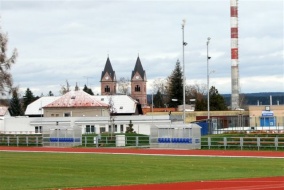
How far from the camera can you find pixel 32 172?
102ft

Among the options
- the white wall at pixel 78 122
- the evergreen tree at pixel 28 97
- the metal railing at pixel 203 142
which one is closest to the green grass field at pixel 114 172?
the metal railing at pixel 203 142

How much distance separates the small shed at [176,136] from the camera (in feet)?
184

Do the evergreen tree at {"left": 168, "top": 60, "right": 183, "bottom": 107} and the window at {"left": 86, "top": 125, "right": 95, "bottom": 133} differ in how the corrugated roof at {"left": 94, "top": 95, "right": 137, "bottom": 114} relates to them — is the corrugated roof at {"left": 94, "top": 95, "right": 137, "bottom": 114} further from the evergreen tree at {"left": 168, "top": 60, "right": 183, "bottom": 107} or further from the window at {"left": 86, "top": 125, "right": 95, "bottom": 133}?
the evergreen tree at {"left": 168, "top": 60, "right": 183, "bottom": 107}

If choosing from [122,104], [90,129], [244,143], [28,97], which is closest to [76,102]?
[122,104]

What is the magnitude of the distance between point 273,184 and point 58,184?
7.21 meters

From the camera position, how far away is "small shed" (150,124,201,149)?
5622 centimetres

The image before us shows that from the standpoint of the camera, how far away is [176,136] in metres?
57.8

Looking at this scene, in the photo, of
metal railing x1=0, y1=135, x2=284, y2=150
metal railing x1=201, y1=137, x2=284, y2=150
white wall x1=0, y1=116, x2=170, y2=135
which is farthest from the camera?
white wall x1=0, y1=116, x2=170, y2=135

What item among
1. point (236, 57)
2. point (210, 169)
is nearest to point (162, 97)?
point (236, 57)

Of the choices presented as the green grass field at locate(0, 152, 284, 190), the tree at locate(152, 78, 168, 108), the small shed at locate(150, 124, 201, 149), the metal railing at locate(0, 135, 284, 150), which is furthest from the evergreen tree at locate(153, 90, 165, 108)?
the green grass field at locate(0, 152, 284, 190)

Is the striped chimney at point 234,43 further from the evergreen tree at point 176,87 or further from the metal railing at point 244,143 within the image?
the metal railing at point 244,143

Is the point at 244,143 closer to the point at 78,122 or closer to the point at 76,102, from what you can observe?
the point at 78,122

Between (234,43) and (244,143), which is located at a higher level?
(234,43)

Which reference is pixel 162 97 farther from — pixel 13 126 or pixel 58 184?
pixel 58 184
